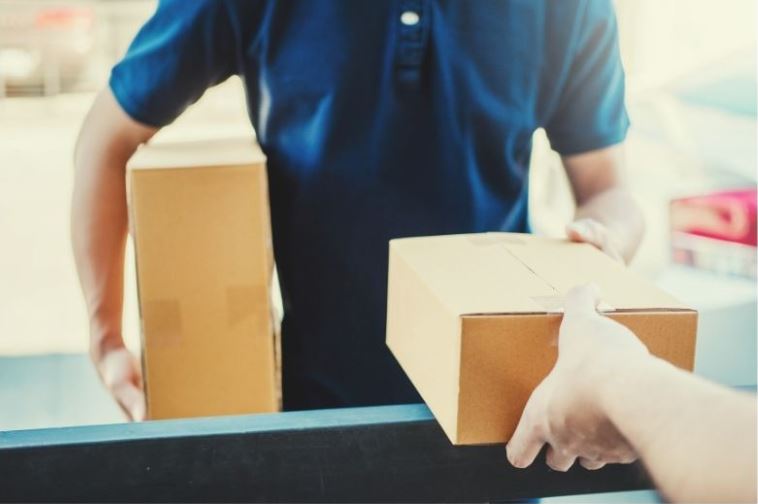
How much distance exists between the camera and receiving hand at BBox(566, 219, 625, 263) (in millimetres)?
A: 1096

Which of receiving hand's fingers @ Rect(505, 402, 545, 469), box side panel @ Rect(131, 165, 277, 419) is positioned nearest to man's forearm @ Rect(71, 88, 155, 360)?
box side panel @ Rect(131, 165, 277, 419)

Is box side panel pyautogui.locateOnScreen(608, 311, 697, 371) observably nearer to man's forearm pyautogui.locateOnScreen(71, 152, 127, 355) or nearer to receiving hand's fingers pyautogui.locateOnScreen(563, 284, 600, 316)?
receiving hand's fingers pyautogui.locateOnScreen(563, 284, 600, 316)

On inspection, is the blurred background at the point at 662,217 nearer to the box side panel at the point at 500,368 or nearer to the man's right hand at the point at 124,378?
the man's right hand at the point at 124,378

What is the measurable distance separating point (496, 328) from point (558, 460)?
0.48 feet

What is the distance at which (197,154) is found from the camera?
4.11 feet

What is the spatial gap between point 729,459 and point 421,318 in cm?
42

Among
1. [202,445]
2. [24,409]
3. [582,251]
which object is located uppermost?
[582,251]

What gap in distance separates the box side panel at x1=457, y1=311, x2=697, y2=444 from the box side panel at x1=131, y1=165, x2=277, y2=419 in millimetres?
473

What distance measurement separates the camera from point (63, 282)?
362 cm

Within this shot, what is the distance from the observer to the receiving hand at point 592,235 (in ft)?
3.59

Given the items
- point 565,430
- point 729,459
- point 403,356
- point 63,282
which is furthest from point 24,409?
point 729,459

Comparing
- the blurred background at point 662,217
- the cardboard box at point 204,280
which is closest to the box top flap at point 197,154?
the cardboard box at point 204,280

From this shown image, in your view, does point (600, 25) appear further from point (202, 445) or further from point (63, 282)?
point (63, 282)

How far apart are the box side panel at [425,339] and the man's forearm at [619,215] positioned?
415mm
